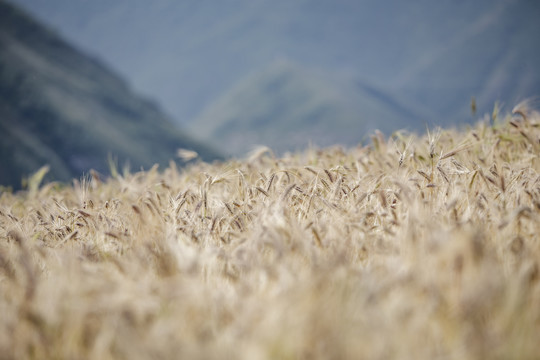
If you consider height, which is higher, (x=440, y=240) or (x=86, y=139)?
(x=86, y=139)

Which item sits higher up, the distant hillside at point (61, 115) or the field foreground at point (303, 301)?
the distant hillside at point (61, 115)

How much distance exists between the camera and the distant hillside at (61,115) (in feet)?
136

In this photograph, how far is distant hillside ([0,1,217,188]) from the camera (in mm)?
41531

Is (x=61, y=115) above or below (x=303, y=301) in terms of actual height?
above

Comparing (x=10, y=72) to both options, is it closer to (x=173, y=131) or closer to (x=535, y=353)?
(x=173, y=131)

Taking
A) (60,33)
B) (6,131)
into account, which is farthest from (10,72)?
(60,33)

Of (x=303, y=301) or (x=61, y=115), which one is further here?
(x=61, y=115)

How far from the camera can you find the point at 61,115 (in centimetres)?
4938

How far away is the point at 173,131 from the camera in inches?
2736

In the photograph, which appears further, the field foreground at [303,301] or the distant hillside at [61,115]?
the distant hillside at [61,115]

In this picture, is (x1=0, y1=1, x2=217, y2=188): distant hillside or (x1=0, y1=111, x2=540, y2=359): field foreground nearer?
(x1=0, y1=111, x2=540, y2=359): field foreground

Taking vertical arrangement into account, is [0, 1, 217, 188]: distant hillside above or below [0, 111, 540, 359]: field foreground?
above

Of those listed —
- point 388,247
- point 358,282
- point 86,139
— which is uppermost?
point 86,139

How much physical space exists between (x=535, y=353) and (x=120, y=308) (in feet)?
4.07
